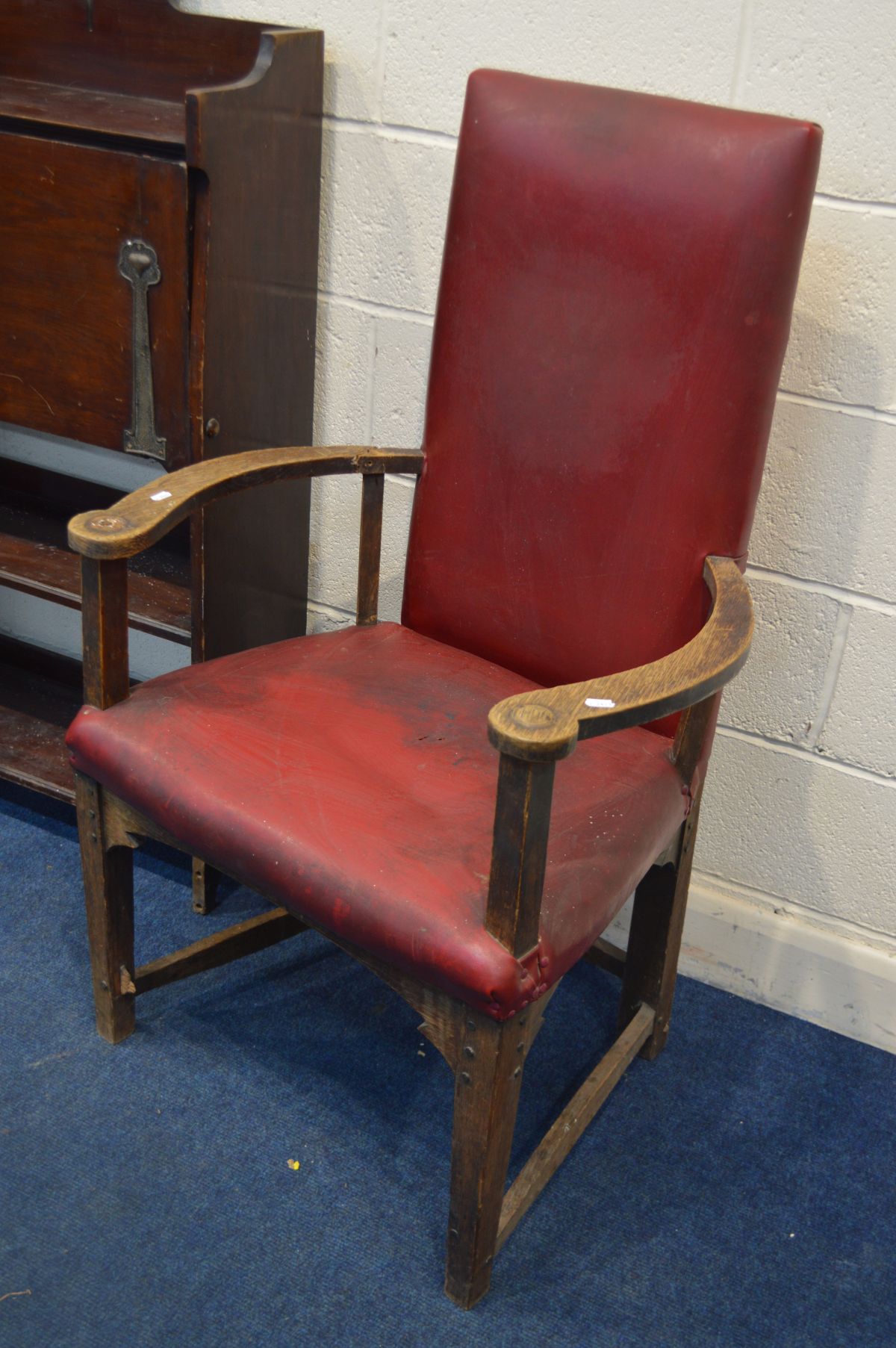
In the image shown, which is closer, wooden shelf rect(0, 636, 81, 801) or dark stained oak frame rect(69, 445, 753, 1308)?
dark stained oak frame rect(69, 445, 753, 1308)

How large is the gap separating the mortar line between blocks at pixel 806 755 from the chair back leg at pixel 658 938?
169 mm

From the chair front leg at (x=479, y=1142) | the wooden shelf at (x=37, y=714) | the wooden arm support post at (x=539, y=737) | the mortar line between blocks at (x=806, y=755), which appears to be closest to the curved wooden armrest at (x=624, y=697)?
the wooden arm support post at (x=539, y=737)

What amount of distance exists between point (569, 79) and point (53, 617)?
1.23 metres

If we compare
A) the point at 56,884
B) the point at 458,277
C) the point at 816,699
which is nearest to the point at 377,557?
the point at 458,277

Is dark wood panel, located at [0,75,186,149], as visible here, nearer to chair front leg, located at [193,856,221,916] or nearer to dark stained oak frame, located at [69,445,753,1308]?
dark stained oak frame, located at [69,445,753,1308]

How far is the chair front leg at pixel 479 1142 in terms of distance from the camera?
1.09 meters

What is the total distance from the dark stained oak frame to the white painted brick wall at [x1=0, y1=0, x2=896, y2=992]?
241 millimetres

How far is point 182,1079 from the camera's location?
147 centimetres

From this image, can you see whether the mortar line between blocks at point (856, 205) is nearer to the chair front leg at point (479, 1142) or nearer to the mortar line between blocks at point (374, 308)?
the mortar line between blocks at point (374, 308)

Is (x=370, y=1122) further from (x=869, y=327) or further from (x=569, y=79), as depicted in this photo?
(x=569, y=79)

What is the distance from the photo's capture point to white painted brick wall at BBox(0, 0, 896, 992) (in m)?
1.32

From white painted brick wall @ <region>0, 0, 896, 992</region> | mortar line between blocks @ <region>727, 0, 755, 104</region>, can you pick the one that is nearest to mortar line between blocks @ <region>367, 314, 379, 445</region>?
white painted brick wall @ <region>0, 0, 896, 992</region>

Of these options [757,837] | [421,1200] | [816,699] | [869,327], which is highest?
[869,327]

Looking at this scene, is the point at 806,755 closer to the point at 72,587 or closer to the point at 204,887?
the point at 204,887
